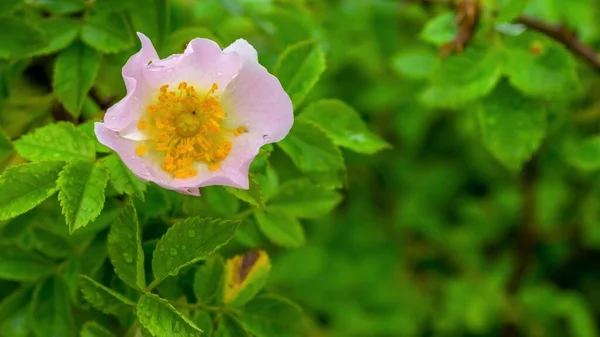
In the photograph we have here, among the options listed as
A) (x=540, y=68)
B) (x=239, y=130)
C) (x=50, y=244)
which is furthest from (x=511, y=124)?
(x=50, y=244)

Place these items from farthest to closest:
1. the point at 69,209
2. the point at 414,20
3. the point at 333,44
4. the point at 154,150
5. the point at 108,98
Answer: the point at 414,20 → the point at 333,44 → the point at 108,98 → the point at 154,150 → the point at 69,209

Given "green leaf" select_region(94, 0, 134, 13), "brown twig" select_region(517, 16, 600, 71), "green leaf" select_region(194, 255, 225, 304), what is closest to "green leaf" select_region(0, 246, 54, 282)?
"green leaf" select_region(194, 255, 225, 304)

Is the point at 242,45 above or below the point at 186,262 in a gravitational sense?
above

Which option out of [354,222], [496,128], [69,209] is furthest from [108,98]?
[354,222]

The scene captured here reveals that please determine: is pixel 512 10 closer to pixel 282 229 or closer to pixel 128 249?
pixel 282 229

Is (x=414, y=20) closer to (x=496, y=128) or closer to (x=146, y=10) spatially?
(x=496, y=128)

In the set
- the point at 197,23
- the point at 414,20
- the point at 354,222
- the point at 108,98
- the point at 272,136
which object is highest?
the point at 272,136

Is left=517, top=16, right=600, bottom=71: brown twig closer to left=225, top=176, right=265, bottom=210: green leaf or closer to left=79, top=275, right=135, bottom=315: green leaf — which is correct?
left=225, top=176, right=265, bottom=210: green leaf
